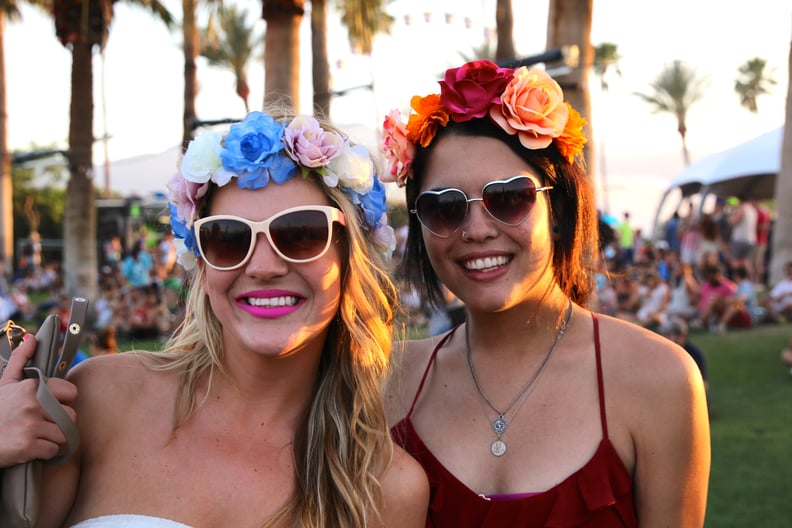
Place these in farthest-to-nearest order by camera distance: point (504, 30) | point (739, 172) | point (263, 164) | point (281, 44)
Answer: point (739, 172)
point (504, 30)
point (281, 44)
point (263, 164)

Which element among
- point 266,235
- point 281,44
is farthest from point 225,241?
point 281,44

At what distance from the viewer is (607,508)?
2604 mm

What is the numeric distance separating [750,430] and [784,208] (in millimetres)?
6660

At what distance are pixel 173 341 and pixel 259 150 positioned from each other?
0.85 metres

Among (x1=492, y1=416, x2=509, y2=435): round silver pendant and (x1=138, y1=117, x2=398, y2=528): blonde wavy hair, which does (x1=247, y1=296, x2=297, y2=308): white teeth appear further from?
(x1=492, y1=416, x2=509, y2=435): round silver pendant

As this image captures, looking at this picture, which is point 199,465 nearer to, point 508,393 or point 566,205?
point 508,393

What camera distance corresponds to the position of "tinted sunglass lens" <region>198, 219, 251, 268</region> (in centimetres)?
244

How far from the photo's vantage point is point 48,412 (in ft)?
7.23

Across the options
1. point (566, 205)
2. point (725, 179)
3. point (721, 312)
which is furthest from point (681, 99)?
point (566, 205)

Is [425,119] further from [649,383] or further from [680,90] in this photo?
[680,90]

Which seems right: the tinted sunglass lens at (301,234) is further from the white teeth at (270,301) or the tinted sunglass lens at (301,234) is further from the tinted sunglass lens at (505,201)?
the tinted sunglass lens at (505,201)

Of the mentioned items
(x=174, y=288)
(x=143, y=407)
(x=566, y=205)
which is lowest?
(x=174, y=288)

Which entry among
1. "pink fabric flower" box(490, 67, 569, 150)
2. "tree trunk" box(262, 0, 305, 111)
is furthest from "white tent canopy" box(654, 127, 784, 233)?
"pink fabric flower" box(490, 67, 569, 150)

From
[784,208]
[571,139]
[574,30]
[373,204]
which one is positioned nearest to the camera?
[373,204]
